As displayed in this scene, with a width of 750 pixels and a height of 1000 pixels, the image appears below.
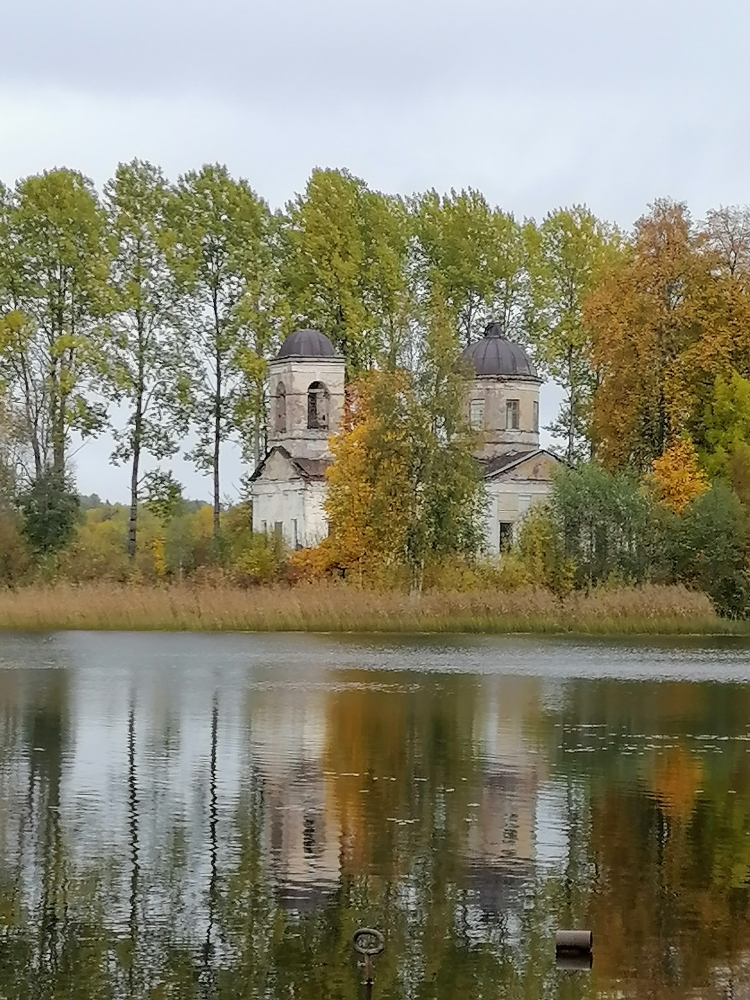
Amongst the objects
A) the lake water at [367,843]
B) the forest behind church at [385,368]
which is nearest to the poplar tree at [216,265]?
the forest behind church at [385,368]

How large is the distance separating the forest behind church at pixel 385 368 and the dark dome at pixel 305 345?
1.11 metres

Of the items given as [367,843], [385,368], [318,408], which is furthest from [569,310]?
[367,843]

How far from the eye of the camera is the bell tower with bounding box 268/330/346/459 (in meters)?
75.4

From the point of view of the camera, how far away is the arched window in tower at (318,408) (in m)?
78.6

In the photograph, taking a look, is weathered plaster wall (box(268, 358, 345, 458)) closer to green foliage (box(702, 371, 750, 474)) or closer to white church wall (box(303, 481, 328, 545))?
white church wall (box(303, 481, 328, 545))

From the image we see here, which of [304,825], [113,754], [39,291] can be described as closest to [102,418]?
[39,291]

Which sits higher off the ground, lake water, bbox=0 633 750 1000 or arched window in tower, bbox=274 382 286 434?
arched window in tower, bbox=274 382 286 434

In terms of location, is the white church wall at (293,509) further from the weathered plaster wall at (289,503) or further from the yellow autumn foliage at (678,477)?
the yellow autumn foliage at (678,477)

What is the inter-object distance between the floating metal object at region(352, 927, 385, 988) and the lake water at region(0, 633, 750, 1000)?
0.12 m

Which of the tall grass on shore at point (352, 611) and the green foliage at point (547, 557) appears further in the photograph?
the green foliage at point (547, 557)

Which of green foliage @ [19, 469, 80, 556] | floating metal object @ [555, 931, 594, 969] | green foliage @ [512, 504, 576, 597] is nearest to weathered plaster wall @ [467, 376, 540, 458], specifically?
green foliage @ [512, 504, 576, 597]

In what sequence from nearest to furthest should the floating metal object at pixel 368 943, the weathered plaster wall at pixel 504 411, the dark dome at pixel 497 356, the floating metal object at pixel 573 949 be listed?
the floating metal object at pixel 368 943
the floating metal object at pixel 573 949
the dark dome at pixel 497 356
the weathered plaster wall at pixel 504 411

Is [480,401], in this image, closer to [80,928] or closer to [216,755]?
[216,755]

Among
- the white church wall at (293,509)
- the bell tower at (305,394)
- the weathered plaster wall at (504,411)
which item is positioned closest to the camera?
the bell tower at (305,394)
